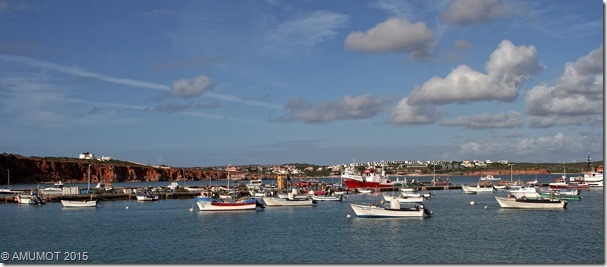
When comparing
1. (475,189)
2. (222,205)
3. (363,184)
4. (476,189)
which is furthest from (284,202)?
(363,184)

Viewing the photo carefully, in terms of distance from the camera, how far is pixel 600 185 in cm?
13475

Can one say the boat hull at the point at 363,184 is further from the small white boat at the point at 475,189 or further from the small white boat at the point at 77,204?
the small white boat at the point at 77,204

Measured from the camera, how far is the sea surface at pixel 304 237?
40.9 metres

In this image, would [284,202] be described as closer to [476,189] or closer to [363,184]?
[476,189]

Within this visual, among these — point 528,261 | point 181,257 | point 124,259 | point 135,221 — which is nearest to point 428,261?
point 528,261

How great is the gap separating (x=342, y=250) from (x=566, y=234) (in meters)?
20.2

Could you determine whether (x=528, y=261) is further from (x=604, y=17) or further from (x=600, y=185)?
(x=600, y=185)

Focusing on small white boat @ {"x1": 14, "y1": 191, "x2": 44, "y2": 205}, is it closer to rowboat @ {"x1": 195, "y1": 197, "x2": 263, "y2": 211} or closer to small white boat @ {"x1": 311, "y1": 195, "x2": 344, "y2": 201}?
rowboat @ {"x1": 195, "y1": 197, "x2": 263, "y2": 211}

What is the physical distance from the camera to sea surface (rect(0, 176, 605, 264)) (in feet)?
134

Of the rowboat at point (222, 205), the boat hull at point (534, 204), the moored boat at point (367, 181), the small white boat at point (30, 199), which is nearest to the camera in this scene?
the boat hull at point (534, 204)

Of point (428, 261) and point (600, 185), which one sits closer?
point (428, 261)

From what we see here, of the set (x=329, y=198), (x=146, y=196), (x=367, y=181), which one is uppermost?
(x=367, y=181)

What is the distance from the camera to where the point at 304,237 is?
50719 millimetres

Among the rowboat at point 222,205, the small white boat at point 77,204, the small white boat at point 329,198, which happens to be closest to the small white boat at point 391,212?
the rowboat at point 222,205
